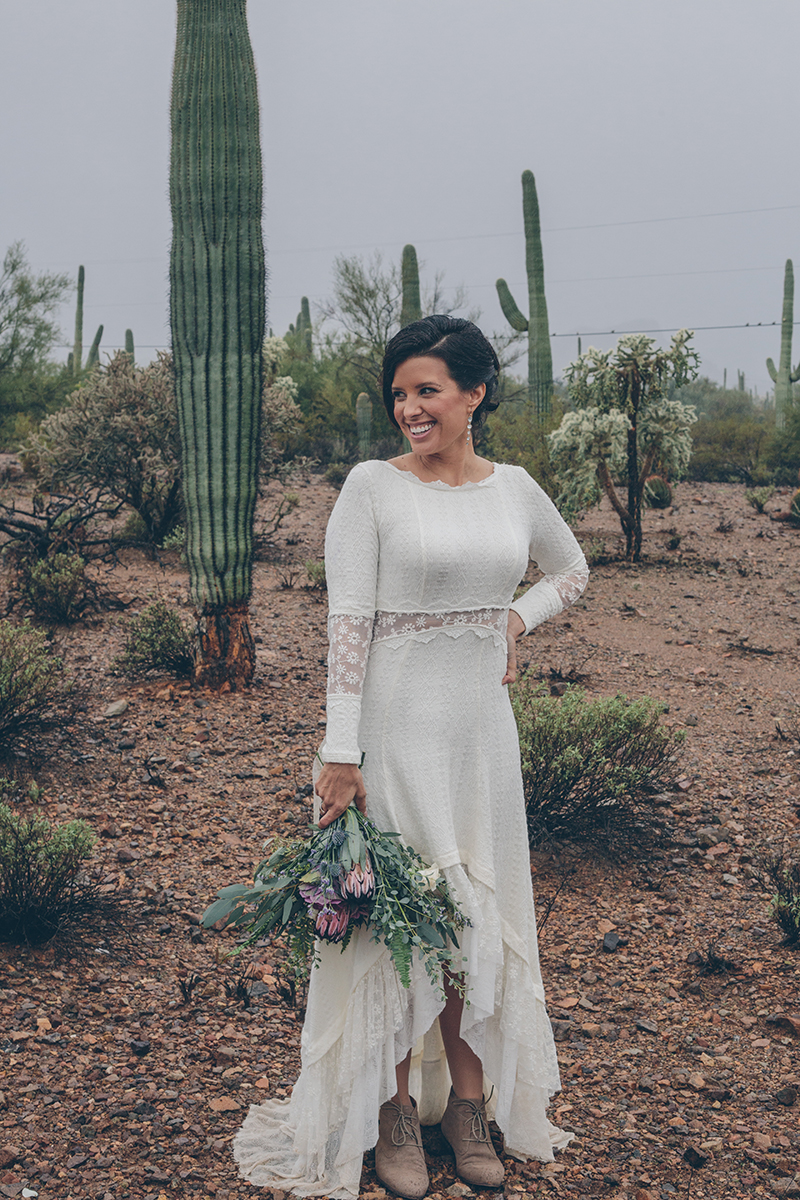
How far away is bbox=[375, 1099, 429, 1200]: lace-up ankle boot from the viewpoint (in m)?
2.32

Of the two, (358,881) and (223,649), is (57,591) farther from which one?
(358,881)

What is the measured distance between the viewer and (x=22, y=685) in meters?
5.10

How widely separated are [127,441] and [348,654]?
875 cm

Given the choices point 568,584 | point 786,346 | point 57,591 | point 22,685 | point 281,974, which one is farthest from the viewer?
point 786,346

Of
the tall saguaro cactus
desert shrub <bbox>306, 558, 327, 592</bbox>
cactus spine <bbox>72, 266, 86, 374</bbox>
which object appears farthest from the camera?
cactus spine <bbox>72, 266, 86, 374</bbox>

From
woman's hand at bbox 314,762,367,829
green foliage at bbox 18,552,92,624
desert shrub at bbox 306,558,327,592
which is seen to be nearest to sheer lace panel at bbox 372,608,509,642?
woman's hand at bbox 314,762,367,829

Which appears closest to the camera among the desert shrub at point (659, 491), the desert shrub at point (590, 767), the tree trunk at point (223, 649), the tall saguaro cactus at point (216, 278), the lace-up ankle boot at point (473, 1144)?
the lace-up ankle boot at point (473, 1144)

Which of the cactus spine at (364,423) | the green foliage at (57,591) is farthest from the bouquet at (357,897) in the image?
the cactus spine at (364,423)

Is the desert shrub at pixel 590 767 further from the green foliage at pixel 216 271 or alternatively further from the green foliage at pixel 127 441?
the green foliage at pixel 127 441

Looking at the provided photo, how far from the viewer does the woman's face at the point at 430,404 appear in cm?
229

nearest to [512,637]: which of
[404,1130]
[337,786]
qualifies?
[337,786]

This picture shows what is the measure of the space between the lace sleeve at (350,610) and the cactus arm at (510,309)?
647 inches

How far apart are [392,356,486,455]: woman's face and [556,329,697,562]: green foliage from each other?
29.9 ft

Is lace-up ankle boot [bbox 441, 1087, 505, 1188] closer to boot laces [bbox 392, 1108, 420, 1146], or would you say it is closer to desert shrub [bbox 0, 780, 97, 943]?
boot laces [bbox 392, 1108, 420, 1146]
